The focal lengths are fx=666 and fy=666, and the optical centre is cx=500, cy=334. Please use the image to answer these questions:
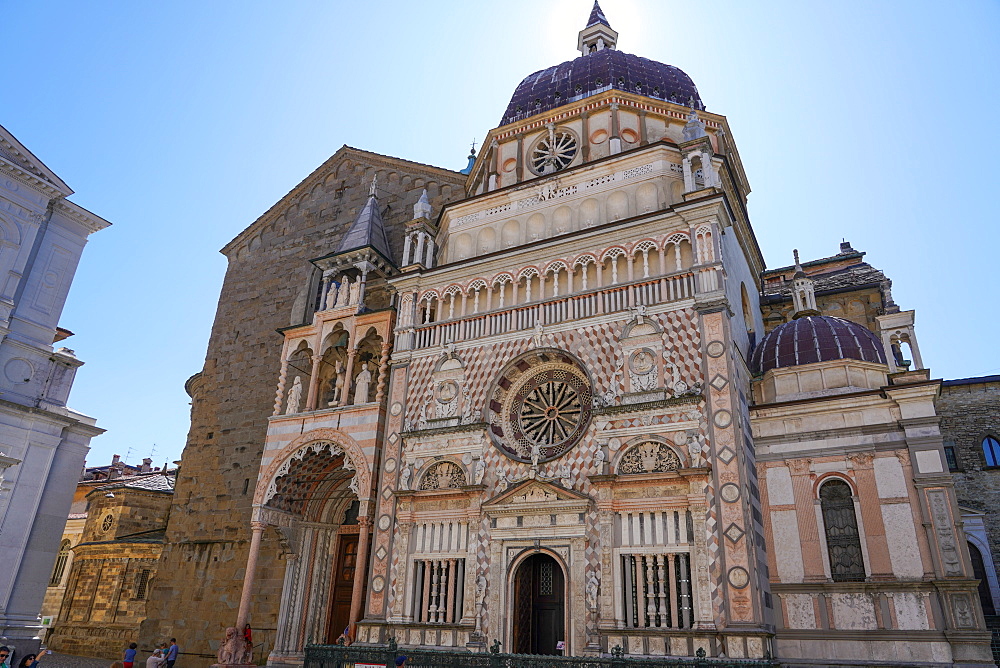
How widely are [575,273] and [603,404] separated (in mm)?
3844

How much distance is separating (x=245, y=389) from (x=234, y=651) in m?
10.6

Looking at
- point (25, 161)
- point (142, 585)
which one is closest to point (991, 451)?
point (25, 161)

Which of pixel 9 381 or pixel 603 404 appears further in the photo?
pixel 9 381

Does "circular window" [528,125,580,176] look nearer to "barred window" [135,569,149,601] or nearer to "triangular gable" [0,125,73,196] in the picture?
"triangular gable" [0,125,73,196]

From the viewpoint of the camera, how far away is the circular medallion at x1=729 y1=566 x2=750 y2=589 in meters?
12.6

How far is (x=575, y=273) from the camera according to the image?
57.5 ft

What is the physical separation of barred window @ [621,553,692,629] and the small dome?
21.0 feet

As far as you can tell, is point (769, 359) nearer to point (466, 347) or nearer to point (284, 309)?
point (466, 347)

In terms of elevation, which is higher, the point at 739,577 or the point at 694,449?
the point at 694,449

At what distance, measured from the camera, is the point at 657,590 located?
1360cm

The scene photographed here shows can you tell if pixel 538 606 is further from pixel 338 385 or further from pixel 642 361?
pixel 338 385

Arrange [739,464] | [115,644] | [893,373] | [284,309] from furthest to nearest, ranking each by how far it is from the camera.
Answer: [115,644]
[284,309]
[893,373]
[739,464]

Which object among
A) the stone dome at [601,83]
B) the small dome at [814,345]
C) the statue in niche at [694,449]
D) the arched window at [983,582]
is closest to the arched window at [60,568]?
the stone dome at [601,83]

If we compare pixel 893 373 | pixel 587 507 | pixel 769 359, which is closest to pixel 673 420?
pixel 587 507
